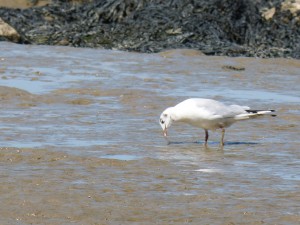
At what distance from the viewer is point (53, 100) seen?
11961 mm

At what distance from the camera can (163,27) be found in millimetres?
18938

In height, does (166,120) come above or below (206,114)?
below

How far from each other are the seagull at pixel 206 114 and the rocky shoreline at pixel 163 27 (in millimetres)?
8473

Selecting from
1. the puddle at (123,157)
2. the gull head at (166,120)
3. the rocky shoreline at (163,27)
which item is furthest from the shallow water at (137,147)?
the rocky shoreline at (163,27)

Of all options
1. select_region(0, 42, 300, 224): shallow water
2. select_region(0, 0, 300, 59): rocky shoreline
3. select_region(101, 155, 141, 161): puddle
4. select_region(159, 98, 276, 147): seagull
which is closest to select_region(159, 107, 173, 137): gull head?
select_region(159, 98, 276, 147): seagull

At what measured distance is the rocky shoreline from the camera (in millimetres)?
18672

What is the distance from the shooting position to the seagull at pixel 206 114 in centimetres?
941

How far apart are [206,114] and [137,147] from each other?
0.81m

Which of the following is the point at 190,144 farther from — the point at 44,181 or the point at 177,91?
the point at 177,91

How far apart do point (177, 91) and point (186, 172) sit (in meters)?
5.59

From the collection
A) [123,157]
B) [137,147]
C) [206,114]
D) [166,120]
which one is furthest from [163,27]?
[123,157]

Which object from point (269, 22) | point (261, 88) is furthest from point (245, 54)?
point (261, 88)

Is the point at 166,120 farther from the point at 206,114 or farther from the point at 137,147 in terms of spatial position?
the point at 137,147

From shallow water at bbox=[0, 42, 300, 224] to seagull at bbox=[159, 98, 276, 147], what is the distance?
0.72 ft
